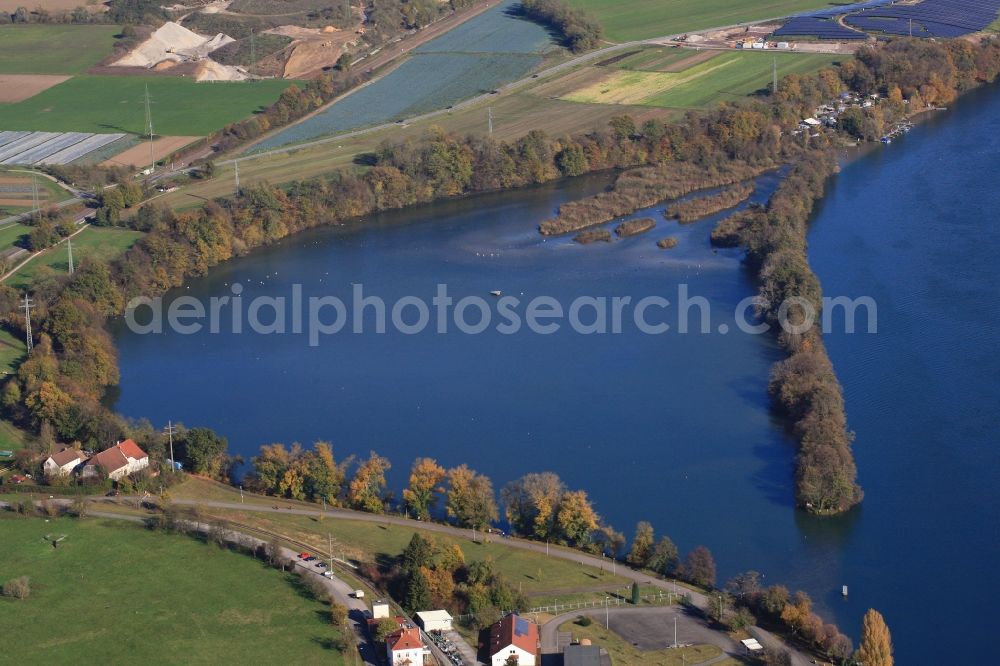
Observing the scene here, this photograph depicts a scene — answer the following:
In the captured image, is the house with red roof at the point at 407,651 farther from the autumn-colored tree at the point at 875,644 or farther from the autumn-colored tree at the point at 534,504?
the autumn-colored tree at the point at 875,644

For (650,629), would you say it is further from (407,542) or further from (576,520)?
(407,542)

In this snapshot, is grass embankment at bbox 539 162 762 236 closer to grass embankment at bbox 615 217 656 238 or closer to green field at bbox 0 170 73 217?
grass embankment at bbox 615 217 656 238

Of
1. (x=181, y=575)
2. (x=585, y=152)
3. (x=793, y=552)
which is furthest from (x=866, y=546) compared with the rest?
(x=585, y=152)

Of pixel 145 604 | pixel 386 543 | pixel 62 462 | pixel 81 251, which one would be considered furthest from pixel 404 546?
pixel 81 251

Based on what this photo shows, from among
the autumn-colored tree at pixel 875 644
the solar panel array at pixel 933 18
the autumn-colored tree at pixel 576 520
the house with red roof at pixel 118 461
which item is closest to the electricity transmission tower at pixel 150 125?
the house with red roof at pixel 118 461

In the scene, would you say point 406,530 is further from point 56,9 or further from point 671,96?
point 56,9

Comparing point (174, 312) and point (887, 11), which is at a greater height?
point (887, 11)
